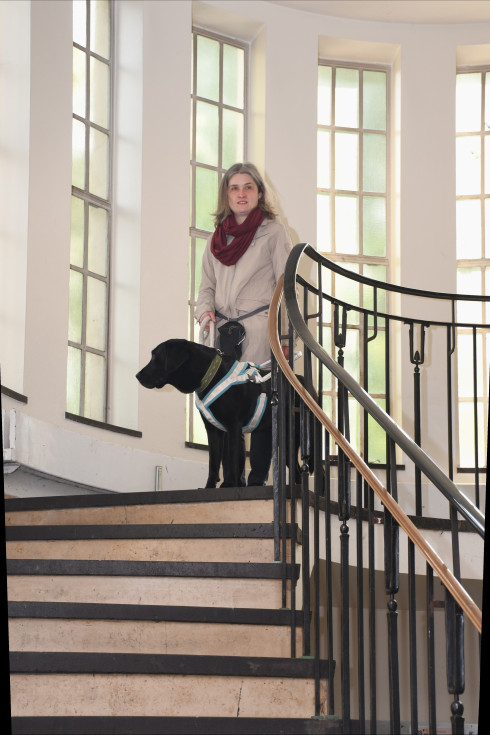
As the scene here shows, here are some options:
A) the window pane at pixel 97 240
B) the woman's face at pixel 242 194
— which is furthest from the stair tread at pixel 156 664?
the window pane at pixel 97 240

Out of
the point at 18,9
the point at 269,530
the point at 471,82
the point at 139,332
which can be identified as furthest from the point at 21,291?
the point at 471,82

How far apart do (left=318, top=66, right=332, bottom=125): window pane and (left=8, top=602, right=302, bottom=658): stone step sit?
4.83 metres

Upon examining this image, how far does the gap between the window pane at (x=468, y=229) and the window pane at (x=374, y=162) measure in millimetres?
548

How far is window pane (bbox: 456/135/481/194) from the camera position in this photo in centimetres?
732

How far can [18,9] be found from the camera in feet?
18.4

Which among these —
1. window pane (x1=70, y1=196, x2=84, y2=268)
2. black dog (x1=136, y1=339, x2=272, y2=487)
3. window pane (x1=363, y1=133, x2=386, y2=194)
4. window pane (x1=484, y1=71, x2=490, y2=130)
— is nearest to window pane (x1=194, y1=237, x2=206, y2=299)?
window pane (x1=70, y1=196, x2=84, y2=268)

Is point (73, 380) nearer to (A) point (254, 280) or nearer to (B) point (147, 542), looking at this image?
(A) point (254, 280)

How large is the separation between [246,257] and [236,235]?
0.11 meters

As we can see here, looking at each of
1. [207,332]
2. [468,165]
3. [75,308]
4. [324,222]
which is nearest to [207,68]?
[324,222]

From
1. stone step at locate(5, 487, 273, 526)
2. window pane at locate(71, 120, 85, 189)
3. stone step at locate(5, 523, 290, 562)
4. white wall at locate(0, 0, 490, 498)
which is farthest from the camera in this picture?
window pane at locate(71, 120, 85, 189)

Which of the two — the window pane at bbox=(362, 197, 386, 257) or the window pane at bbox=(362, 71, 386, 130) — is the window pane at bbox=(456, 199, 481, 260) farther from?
the window pane at bbox=(362, 71, 386, 130)

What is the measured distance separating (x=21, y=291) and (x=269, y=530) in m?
2.42

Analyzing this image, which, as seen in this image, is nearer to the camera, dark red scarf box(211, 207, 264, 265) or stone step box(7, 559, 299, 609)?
stone step box(7, 559, 299, 609)

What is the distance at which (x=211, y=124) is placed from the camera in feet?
22.8
